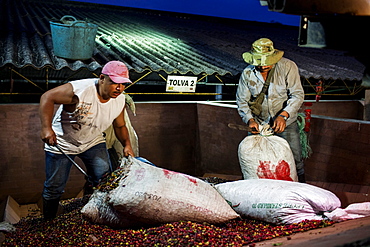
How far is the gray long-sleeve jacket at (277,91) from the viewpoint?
436 cm

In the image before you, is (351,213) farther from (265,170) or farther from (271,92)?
(271,92)

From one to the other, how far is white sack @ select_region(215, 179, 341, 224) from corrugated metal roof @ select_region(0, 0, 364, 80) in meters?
3.93

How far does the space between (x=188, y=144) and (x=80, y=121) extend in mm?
3585

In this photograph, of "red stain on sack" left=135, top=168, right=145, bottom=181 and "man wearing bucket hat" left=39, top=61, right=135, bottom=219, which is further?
"man wearing bucket hat" left=39, top=61, right=135, bottom=219

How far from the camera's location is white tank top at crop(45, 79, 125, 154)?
3.70 metres

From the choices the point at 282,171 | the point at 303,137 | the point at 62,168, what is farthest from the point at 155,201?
the point at 303,137

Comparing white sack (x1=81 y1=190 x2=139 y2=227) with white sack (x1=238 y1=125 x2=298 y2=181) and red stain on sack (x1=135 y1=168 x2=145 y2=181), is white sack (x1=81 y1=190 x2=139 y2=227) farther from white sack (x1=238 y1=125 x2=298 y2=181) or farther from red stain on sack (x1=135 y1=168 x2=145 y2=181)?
white sack (x1=238 y1=125 x2=298 y2=181)

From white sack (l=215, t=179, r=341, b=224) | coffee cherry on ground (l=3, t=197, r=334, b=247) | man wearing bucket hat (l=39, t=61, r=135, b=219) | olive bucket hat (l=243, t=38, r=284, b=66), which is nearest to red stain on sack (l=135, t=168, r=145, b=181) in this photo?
coffee cherry on ground (l=3, t=197, r=334, b=247)

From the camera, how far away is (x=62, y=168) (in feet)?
12.3

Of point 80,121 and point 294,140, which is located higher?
point 80,121

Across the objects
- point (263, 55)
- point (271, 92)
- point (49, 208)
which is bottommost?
point (49, 208)

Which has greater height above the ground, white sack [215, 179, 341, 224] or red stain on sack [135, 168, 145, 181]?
red stain on sack [135, 168, 145, 181]

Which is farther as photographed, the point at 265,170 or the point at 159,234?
the point at 265,170

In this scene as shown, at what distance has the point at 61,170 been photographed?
3.75m
